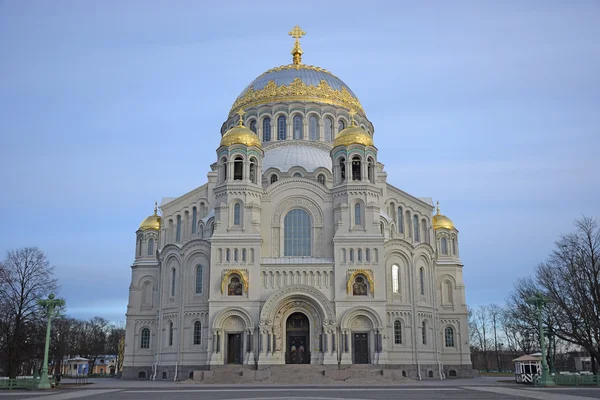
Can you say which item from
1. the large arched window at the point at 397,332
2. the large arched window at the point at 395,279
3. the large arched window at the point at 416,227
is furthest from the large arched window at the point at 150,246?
the large arched window at the point at 416,227

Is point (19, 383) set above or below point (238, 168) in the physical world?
below

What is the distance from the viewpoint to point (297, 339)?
138 feet

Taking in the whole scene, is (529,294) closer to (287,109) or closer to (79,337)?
(287,109)

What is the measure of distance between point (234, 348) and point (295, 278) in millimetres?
6288

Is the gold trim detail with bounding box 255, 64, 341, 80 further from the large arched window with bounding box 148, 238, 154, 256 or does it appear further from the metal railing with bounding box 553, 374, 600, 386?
the metal railing with bounding box 553, 374, 600, 386

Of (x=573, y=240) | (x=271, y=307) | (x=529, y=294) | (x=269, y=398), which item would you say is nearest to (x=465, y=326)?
(x=529, y=294)

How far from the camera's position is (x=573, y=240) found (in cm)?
3872

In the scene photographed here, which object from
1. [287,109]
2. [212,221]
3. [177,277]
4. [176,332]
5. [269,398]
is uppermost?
[287,109]

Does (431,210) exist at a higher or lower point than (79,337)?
higher

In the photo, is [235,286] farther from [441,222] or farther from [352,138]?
[441,222]

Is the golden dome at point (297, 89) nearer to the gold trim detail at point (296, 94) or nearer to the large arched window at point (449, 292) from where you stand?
the gold trim detail at point (296, 94)

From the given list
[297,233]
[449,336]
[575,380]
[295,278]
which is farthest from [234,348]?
[575,380]

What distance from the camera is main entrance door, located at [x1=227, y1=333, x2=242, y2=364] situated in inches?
1630

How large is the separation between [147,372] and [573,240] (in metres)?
32.3
